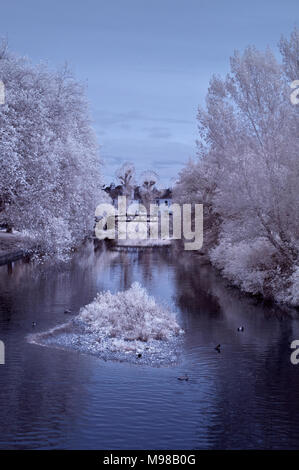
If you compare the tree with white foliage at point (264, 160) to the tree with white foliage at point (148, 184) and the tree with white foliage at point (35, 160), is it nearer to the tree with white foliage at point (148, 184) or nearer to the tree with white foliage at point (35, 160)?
the tree with white foliage at point (35, 160)

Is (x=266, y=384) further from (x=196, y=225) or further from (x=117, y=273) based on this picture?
(x=196, y=225)

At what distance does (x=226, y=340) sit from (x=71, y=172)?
1301 centimetres

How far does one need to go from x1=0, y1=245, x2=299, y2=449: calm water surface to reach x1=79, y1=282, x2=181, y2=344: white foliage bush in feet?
2.84

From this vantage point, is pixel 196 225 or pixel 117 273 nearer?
pixel 117 273

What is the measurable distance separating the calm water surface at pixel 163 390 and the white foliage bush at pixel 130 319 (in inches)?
34.1

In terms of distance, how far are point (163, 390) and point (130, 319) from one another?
5.55 m

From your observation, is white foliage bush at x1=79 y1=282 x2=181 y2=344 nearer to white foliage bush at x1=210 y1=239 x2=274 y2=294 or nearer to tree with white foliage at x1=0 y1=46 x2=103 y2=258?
tree with white foliage at x1=0 y1=46 x2=103 y2=258

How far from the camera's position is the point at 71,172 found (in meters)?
28.0

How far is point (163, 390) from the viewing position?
1363cm

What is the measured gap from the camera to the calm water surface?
1105cm

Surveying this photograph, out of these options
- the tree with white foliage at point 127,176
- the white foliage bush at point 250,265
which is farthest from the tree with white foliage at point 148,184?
the white foliage bush at point 250,265

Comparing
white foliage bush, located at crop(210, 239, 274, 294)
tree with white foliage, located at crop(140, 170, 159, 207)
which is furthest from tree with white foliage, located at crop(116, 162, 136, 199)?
white foliage bush, located at crop(210, 239, 274, 294)
